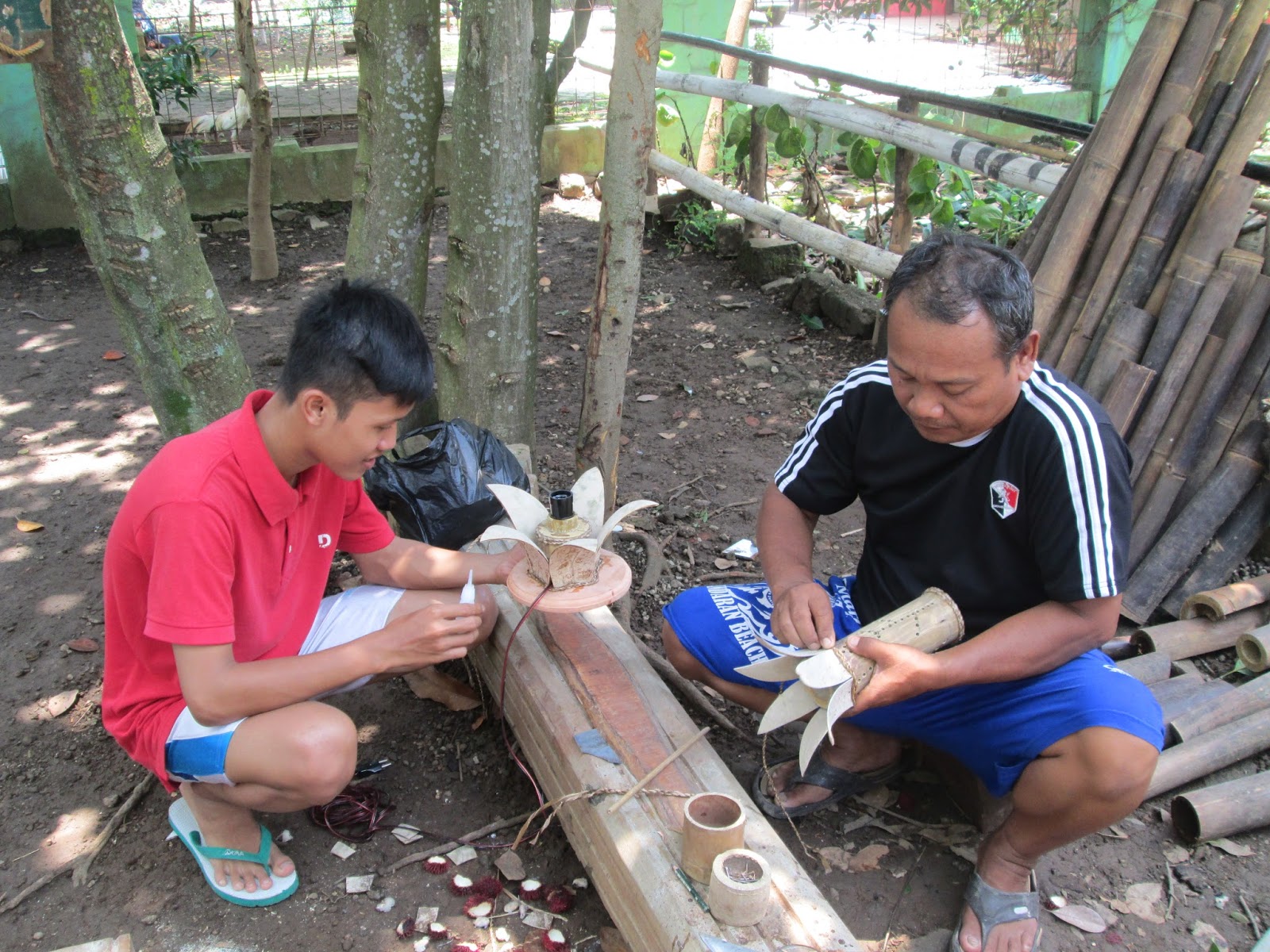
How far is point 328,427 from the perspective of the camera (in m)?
2.14

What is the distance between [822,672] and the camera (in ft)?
6.61

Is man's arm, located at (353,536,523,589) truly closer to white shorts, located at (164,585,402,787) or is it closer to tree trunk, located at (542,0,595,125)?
white shorts, located at (164,585,402,787)

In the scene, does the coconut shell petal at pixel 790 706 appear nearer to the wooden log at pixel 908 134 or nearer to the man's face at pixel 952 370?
the man's face at pixel 952 370

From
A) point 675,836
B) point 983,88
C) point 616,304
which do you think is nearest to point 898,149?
point 616,304

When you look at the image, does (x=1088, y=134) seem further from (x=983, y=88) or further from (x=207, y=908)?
(x=983, y=88)

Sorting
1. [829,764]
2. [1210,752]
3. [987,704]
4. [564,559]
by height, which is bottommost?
[829,764]

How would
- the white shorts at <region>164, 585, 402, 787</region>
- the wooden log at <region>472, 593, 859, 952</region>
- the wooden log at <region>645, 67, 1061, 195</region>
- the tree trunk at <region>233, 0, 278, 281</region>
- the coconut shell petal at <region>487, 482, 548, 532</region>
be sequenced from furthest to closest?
the tree trunk at <region>233, 0, 278, 281</region>
the wooden log at <region>645, 67, 1061, 195</region>
the coconut shell petal at <region>487, 482, 548, 532</region>
the white shorts at <region>164, 585, 402, 787</region>
the wooden log at <region>472, 593, 859, 952</region>

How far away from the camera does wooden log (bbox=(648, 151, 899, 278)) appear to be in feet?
16.3

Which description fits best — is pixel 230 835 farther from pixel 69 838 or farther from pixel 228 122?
pixel 228 122

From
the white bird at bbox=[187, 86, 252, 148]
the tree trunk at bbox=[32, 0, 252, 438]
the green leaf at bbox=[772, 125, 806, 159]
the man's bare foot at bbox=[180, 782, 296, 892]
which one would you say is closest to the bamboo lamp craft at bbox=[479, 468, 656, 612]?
the man's bare foot at bbox=[180, 782, 296, 892]

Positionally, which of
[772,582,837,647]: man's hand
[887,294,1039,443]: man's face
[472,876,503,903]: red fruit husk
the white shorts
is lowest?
[472,876,503,903]: red fruit husk

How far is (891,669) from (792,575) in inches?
20.8

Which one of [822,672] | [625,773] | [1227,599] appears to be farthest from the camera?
[1227,599]

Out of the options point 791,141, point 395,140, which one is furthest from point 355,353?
point 791,141
